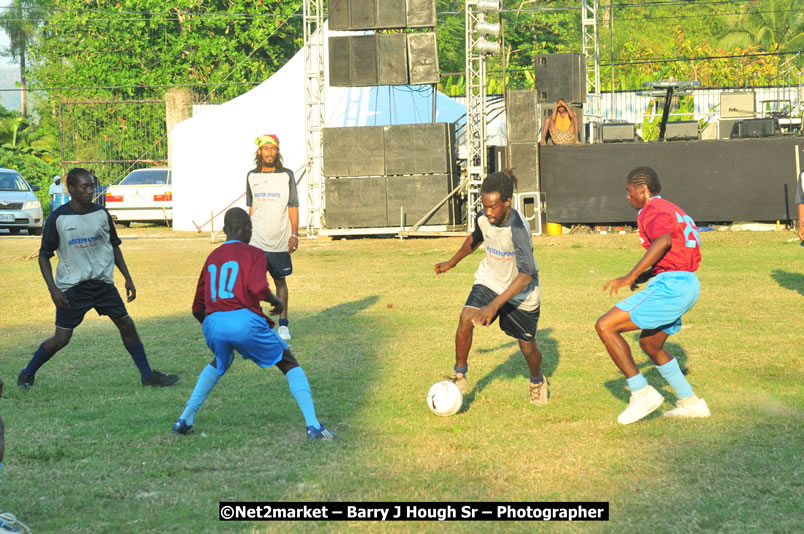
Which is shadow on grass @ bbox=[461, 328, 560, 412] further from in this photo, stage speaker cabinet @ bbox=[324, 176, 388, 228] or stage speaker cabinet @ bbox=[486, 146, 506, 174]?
stage speaker cabinet @ bbox=[486, 146, 506, 174]

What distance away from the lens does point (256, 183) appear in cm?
994

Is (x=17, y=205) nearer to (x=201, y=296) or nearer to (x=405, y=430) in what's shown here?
(x=201, y=296)

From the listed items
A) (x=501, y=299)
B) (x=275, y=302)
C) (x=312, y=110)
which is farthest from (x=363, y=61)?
(x=275, y=302)

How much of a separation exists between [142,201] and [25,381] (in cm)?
2259

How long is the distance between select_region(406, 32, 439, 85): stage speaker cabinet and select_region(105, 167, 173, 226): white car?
952cm

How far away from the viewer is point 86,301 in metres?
7.62

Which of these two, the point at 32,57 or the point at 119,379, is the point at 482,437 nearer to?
the point at 119,379

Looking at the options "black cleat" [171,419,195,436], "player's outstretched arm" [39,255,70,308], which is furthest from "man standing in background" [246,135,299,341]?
"black cleat" [171,419,195,436]

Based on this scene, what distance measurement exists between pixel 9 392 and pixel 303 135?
2053 centimetres

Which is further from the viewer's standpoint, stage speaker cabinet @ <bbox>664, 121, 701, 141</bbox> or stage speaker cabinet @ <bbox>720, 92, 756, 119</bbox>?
stage speaker cabinet @ <bbox>720, 92, 756, 119</bbox>

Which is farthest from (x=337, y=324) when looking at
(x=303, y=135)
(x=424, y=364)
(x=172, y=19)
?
(x=172, y=19)

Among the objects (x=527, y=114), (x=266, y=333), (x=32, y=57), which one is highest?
(x=32, y=57)

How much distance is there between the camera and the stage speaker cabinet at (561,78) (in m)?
25.4

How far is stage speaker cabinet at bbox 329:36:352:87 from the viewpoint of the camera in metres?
24.0
